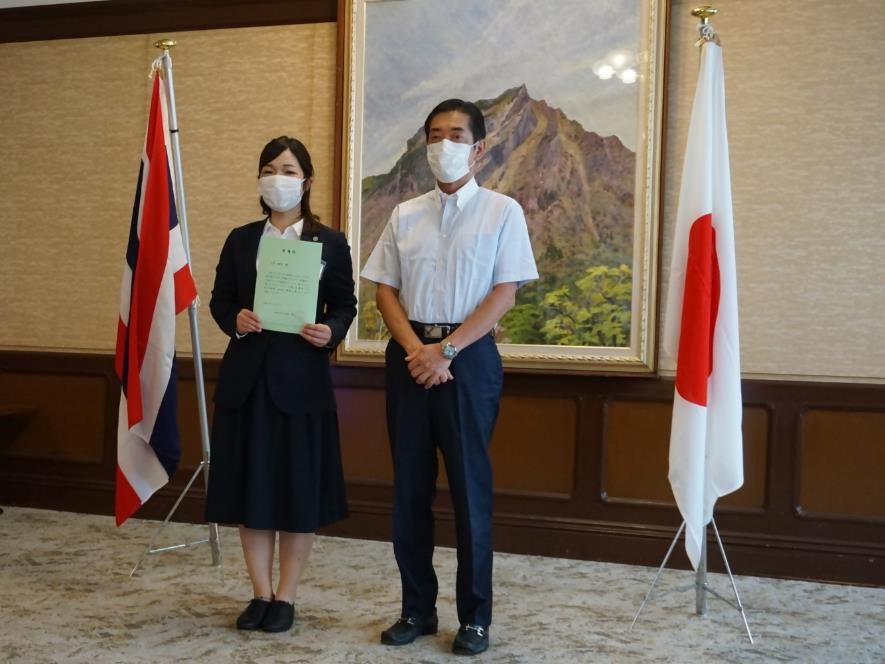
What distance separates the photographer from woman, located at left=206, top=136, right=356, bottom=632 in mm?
2717

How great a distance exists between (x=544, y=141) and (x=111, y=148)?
2215 millimetres

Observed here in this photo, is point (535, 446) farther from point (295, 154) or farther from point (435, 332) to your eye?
point (295, 154)

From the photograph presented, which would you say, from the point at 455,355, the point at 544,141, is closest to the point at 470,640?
the point at 455,355

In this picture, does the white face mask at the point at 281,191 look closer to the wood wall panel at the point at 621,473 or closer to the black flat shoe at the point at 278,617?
the black flat shoe at the point at 278,617

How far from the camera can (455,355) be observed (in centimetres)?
255

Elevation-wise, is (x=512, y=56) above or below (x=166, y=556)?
above

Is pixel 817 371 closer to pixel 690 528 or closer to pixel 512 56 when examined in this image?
pixel 690 528

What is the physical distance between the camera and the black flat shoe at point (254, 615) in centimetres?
281

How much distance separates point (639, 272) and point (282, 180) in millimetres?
1771

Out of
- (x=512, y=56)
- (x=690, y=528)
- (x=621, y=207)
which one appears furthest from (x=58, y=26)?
(x=690, y=528)

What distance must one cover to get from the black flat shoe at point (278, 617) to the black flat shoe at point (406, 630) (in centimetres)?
30

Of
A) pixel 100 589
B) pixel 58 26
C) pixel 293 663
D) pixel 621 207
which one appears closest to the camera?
pixel 293 663

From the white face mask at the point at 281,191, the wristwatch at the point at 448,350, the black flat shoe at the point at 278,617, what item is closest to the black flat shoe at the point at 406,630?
the black flat shoe at the point at 278,617

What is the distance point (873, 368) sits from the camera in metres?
3.70
